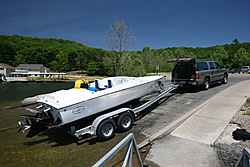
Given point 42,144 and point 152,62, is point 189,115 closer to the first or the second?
point 42,144

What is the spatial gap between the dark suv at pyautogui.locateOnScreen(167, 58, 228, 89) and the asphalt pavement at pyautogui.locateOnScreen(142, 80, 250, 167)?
3.10m

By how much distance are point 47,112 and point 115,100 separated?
2041 mm

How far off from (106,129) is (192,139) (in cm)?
236

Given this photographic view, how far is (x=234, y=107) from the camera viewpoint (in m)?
6.29

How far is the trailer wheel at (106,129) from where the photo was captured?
433cm

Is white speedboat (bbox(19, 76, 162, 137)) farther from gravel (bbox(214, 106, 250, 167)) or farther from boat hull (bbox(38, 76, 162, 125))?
gravel (bbox(214, 106, 250, 167))

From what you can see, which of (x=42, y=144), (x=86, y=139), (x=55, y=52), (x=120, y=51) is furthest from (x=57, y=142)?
(x=55, y=52)

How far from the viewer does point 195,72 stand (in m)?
9.25

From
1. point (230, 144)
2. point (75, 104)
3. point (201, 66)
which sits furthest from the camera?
point (201, 66)

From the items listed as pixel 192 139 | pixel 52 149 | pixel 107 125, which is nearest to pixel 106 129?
pixel 107 125

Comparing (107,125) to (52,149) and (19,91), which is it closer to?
(52,149)

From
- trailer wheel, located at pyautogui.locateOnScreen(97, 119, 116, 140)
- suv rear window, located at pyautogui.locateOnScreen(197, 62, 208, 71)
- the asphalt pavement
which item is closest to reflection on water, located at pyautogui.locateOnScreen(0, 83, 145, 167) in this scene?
trailer wheel, located at pyautogui.locateOnScreen(97, 119, 116, 140)

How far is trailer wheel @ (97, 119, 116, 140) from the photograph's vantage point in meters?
4.33

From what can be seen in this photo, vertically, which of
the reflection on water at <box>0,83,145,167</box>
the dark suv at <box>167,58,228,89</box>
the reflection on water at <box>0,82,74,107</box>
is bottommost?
the reflection on water at <box>0,82,74,107</box>
